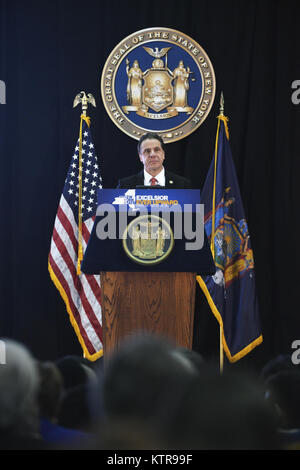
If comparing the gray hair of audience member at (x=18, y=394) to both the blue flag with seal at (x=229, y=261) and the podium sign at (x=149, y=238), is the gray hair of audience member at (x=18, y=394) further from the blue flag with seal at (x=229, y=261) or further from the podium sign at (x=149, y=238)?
the blue flag with seal at (x=229, y=261)

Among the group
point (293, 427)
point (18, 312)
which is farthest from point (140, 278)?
point (18, 312)

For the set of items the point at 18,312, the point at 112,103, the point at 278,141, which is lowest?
the point at 18,312

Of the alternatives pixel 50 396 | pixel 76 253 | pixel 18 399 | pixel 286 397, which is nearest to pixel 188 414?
pixel 18 399

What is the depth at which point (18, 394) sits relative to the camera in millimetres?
1217

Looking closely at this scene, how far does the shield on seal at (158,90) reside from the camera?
5332mm

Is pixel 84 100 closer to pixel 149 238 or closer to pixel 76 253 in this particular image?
pixel 76 253

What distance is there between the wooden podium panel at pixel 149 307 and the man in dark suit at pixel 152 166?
1.02 meters

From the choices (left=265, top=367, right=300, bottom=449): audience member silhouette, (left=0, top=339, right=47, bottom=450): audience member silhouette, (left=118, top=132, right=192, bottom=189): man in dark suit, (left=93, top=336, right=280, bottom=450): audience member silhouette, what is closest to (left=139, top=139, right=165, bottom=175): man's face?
(left=118, top=132, right=192, bottom=189): man in dark suit

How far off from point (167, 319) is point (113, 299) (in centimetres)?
32

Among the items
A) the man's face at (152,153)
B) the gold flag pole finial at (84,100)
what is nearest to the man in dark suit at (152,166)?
the man's face at (152,153)

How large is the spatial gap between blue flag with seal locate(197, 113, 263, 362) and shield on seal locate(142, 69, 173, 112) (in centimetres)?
60

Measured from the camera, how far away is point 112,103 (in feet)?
17.4

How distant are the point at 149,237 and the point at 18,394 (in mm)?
1986
